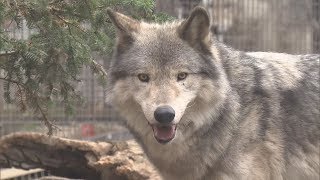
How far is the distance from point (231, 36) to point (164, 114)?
580cm

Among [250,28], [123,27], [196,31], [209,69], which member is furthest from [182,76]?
[250,28]

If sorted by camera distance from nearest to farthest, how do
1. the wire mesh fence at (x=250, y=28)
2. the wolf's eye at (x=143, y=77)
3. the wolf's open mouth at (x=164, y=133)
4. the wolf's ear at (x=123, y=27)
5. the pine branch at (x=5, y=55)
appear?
the wolf's open mouth at (x=164, y=133) → the wolf's eye at (x=143, y=77) → the wolf's ear at (x=123, y=27) → the pine branch at (x=5, y=55) → the wire mesh fence at (x=250, y=28)

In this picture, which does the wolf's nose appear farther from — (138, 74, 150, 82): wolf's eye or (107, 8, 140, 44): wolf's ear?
(107, 8, 140, 44): wolf's ear

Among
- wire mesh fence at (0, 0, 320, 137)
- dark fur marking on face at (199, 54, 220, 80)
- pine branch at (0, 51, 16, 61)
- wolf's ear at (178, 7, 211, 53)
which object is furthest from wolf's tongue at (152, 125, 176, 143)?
wire mesh fence at (0, 0, 320, 137)

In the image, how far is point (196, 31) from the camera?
378cm

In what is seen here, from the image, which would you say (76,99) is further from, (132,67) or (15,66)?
(132,67)

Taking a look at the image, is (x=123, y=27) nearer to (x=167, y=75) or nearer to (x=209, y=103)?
(x=167, y=75)

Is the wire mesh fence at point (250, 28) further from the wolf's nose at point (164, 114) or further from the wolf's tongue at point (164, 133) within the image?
the wolf's nose at point (164, 114)

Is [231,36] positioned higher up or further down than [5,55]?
higher up

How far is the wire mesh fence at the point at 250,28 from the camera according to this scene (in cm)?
803

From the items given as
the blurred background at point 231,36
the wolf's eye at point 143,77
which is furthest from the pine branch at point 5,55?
the blurred background at point 231,36

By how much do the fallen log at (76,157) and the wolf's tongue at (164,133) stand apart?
191cm

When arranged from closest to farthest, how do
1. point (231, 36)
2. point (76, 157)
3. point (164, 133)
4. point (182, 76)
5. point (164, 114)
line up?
1. point (164, 114)
2. point (164, 133)
3. point (182, 76)
4. point (76, 157)
5. point (231, 36)

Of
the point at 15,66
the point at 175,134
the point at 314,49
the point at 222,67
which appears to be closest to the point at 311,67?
the point at 222,67
